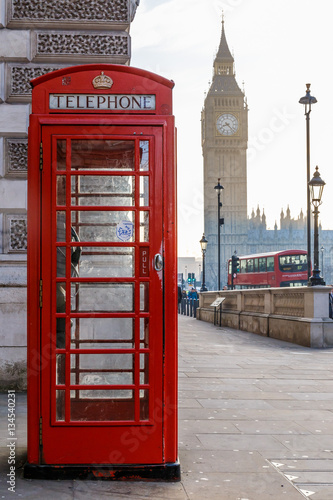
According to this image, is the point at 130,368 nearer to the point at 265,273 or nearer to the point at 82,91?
the point at 82,91

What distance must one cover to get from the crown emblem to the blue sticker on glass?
0.88 metres

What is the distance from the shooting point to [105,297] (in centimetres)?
418

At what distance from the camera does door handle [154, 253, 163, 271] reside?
4047mm

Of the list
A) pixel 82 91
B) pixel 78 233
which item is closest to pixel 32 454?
pixel 78 233

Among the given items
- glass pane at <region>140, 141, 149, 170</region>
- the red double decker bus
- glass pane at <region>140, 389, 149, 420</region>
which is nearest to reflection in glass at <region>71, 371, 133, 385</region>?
glass pane at <region>140, 389, 149, 420</region>

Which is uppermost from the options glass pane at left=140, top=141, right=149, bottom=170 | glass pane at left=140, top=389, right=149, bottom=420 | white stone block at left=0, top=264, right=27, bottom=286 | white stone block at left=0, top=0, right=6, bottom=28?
white stone block at left=0, top=0, right=6, bottom=28

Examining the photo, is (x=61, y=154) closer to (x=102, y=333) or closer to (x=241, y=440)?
(x=102, y=333)

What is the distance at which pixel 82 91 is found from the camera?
415 cm

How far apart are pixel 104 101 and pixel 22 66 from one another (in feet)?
11.1

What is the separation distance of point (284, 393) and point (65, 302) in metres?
4.16

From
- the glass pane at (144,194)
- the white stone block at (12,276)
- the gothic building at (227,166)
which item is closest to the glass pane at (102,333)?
the glass pane at (144,194)

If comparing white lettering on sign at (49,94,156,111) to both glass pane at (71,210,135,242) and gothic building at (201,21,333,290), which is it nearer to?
glass pane at (71,210,135,242)

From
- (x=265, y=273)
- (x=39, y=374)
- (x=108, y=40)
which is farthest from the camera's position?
(x=265, y=273)

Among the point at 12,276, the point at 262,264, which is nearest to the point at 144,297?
the point at 12,276
